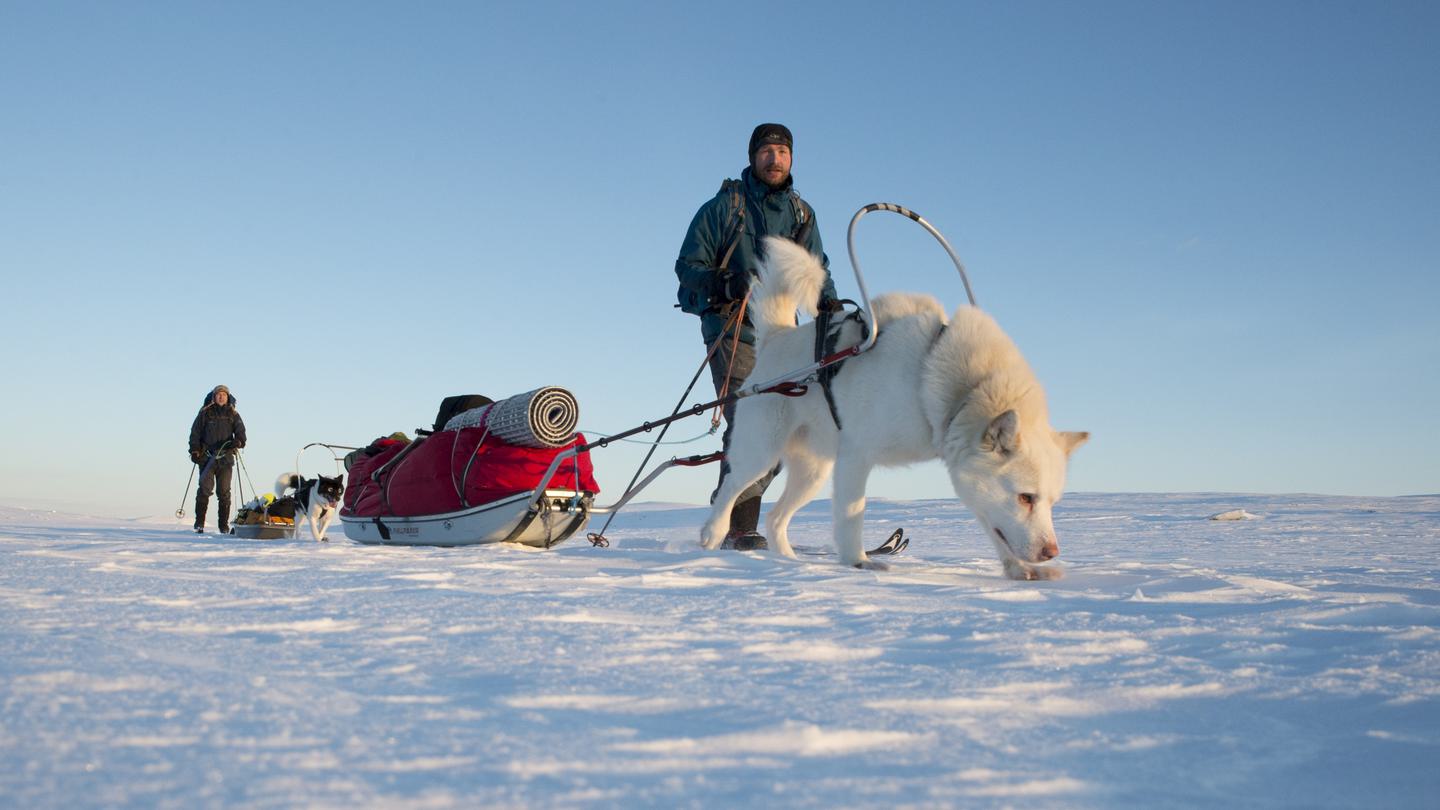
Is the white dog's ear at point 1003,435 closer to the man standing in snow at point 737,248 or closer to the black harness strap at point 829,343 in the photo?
the black harness strap at point 829,343

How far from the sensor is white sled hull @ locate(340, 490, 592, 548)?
16.0 feet

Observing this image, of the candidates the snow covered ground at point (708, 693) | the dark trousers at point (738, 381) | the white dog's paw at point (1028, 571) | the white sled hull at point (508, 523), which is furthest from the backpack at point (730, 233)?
the snow covered ground at point (708, 693)

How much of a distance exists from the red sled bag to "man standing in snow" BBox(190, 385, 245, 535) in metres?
7.78

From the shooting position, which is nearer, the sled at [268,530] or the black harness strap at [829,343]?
the black harness strap at [829,343]

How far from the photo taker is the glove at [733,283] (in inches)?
207

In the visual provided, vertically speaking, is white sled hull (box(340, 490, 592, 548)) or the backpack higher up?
the backpack

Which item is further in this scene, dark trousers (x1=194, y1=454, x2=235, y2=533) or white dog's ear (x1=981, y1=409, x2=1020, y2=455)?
dark trousers (x1=194, y1=454, x2=235, y2=533)

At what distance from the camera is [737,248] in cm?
546

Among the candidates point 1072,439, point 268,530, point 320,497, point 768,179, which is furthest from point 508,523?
point 268,530

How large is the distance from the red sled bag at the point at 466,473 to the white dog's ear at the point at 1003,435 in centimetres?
246

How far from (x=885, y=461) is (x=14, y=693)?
3291 millimetres

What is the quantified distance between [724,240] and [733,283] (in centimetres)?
36

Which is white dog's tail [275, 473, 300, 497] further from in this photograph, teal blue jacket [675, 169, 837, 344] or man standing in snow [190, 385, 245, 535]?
teal blue jacket [675, 169, 837, 344]

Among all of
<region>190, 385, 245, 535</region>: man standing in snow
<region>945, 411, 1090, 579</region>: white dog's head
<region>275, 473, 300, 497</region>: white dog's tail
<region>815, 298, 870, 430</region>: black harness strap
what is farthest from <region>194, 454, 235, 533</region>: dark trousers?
<region>945, 411, 1090, 579</region>: white dog's head
